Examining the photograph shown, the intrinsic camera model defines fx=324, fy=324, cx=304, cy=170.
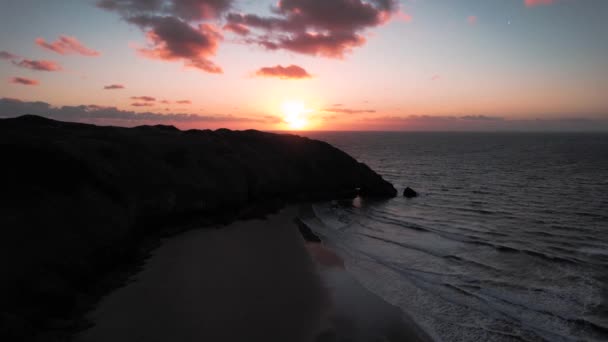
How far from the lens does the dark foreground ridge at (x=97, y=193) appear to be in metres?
13.5

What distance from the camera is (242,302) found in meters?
15.2

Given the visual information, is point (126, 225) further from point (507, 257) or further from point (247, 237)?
point (507, 257)

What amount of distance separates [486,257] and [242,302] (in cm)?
1658

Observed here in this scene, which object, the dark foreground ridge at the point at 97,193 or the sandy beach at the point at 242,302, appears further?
the dark foreground ridge at the point at 97,193

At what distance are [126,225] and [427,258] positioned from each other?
785 inches

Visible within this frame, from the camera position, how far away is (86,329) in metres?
12.6

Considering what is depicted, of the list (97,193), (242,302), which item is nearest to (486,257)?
(242,302)

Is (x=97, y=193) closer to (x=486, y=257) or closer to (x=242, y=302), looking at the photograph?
(x=242, y=302)

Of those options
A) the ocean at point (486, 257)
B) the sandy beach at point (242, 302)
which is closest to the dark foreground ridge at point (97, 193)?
the sandy beach at point (242, 302)

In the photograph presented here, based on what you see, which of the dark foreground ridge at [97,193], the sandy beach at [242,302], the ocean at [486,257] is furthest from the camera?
the ocean at [486,257]

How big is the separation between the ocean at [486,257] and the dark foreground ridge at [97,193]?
834cm

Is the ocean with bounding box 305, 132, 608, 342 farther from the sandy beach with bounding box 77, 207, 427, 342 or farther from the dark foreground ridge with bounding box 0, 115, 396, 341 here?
the dark foreground ridge with bounding box 0, 115, 396, 341

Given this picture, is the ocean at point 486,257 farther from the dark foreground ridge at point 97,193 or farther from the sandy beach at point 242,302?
the dark foreground ridge at point 97,193

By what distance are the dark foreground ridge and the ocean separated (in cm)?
834
